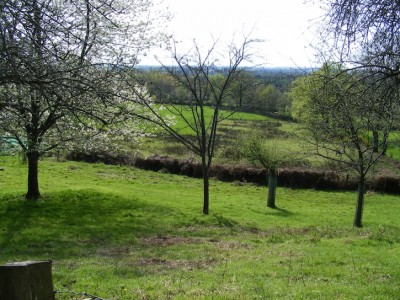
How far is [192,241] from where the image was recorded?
15539 mm

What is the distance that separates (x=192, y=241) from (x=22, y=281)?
12.6 metres

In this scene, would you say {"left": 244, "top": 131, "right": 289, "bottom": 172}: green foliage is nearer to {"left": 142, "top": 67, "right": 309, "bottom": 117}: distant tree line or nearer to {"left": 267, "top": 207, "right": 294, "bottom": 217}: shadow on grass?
{"left": 267, "top": 207, "right": 294, "bottom": 217}: shadow on grass

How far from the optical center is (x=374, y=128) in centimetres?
→ 1834

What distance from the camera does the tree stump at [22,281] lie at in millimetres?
3191

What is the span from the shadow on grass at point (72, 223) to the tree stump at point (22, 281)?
9.62m

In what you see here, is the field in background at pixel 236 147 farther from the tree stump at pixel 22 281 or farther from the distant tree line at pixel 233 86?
the tree stump at pixel 22 281

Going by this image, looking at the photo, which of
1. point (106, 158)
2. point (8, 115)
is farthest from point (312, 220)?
point (106, 158)

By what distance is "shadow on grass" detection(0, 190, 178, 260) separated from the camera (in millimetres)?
13867

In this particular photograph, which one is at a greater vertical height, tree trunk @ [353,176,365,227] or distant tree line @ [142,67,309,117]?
distant tree line @ [142,67,309,117]

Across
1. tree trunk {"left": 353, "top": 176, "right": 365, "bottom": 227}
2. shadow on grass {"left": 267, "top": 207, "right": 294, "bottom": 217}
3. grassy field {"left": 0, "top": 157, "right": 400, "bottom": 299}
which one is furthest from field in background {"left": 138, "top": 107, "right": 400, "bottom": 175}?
grassy field {"left": 0, "top": 157, "right": 400, "bottom": 299}

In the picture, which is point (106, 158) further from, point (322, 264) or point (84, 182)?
point (322, 264)

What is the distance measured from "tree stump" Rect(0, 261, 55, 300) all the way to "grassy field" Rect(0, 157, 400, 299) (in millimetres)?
2816

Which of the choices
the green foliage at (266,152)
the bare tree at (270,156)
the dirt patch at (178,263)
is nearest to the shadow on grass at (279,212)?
the bare tree at (270,156)

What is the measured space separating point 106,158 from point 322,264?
1278 inches
